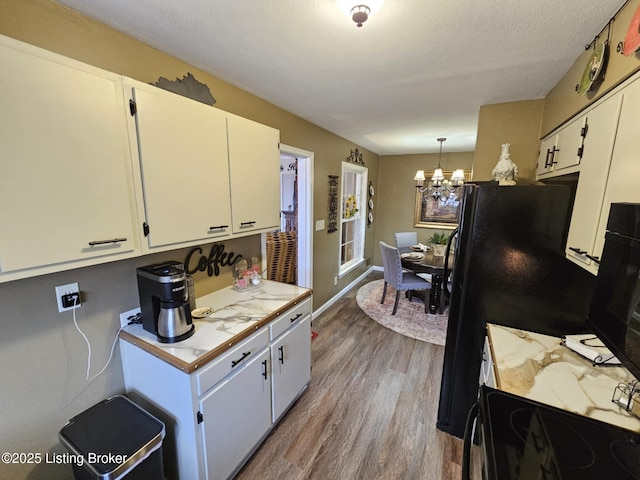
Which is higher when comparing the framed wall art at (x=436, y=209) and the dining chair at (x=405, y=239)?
the framed wall art at (x=436, y=209)

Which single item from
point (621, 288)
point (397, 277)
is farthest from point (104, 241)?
point (397, 277)

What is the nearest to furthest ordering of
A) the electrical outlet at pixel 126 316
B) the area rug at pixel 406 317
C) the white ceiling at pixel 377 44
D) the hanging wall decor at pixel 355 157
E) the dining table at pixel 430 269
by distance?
the white ceiling at pixel 377 44, the electrical outlet at pixel 126 316, the area rug at pixel 406 317, the dining table at pixel 430 269, the hanging wall decor at pixel 355 157

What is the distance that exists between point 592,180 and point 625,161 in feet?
0.78

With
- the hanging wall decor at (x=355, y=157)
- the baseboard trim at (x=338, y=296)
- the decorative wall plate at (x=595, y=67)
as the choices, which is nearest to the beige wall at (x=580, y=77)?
the decorative wall plate at (x=595, y=67)

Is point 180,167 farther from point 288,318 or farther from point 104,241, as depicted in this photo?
point 288,318

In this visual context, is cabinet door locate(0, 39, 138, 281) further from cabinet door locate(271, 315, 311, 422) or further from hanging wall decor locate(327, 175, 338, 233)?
hanging wall decor locate(327, 175, 338, 233)

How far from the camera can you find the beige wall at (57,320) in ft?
3.74

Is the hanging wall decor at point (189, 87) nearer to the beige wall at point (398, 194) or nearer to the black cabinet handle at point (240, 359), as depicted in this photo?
the black cabinet handle at point (240, 359)

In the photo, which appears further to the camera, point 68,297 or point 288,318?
point 288,318

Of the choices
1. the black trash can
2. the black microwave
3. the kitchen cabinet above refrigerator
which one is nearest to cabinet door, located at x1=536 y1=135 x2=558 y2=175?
the kitchen cabinet above refrigerator

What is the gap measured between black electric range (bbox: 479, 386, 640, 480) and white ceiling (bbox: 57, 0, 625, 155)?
63.4 inches

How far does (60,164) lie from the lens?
1026 millimetres

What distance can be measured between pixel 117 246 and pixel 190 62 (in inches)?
48.5

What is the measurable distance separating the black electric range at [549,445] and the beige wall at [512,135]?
197 cm
